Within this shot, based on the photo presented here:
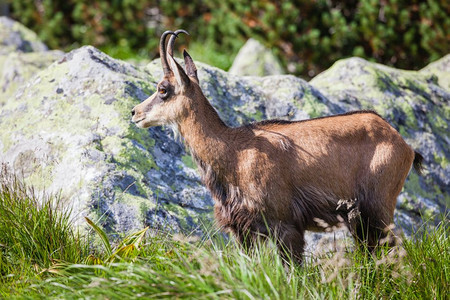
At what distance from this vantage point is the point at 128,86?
611cm

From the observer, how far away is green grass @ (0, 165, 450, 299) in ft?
12.0

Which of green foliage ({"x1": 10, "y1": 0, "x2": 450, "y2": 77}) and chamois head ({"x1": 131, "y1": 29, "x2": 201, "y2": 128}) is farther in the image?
green foliage ({"x1": 10, "y1": 0, "x2": 450, "y2": 77})

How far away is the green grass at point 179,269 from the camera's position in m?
3.67

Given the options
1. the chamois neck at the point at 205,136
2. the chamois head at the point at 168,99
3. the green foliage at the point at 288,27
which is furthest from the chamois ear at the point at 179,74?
the green foliage at the point at 288,27

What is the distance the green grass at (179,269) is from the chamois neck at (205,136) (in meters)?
0.70

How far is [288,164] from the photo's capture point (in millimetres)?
4828

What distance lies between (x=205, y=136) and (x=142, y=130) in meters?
1.18

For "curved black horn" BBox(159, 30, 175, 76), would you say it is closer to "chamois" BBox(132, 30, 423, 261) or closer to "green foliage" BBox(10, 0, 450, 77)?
"chamois" BBox(132, 30, 423, 261)

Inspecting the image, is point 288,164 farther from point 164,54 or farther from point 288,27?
point 288,27

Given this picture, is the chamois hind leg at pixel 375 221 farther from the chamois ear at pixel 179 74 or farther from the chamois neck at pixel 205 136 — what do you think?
the chamois ear at pixel 179 74

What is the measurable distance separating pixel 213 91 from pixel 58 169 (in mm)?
1941

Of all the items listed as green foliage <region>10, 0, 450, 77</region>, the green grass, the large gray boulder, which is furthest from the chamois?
green foliage <region>10, 0, 450, 77</region>

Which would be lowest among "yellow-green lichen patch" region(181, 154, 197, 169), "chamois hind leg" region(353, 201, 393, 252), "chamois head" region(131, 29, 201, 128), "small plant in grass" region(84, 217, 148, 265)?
"chamois hind leg" region(353, 201, 393, 252)

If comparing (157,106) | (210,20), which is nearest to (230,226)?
(157,106)
